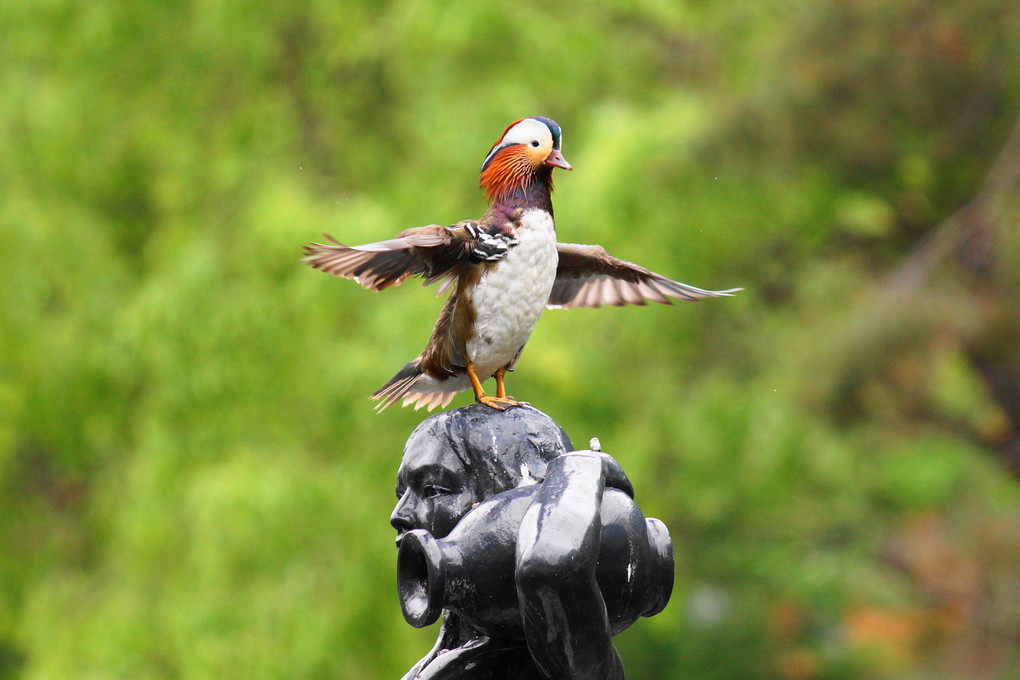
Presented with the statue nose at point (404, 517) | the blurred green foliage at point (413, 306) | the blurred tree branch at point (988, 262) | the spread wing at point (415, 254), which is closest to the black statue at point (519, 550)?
the statue nose at point (404, 517)

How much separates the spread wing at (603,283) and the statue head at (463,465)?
599mm

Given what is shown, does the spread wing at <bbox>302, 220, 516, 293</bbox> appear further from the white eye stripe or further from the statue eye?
the statue eye

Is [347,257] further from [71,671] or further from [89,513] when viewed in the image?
[89,513]

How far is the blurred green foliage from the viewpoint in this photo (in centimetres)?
584

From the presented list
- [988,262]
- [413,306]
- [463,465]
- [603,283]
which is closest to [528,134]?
[603,283]

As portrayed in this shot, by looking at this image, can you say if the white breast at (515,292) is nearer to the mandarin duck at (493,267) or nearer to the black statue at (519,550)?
the mandarin duck at (493,267)

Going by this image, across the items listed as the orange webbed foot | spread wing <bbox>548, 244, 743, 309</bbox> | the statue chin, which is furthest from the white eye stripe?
the statue chin

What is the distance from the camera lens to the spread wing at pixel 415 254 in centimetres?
200

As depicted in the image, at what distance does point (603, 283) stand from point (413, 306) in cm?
317

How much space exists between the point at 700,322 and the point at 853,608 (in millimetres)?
2120

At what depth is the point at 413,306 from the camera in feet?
18.5

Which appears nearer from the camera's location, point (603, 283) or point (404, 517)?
point (404, 517)

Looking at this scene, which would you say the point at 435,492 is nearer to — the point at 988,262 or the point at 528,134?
the point at 528,134

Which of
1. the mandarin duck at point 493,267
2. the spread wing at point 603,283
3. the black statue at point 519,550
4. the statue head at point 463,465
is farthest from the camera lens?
the spread wing at point 603,283
